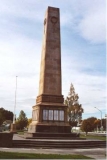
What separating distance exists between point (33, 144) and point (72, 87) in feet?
142

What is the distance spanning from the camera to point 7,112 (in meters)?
98.3

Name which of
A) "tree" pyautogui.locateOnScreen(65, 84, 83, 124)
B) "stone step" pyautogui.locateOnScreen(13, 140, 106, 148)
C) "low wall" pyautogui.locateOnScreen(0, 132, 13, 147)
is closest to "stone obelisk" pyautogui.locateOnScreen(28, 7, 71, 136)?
"stone step" pyautogui.locateOnScreen(13, 140, 106, 148)

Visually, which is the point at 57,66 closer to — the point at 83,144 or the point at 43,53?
the point at 43,53

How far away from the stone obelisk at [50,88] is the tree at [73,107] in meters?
33.7

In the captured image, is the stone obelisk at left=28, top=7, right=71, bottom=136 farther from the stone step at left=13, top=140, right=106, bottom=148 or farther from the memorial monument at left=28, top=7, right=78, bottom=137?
the stone step at left=13, top=140, right=106, bottom=148

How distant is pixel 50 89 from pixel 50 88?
0.10 meters

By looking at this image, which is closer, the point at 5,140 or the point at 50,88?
the point at 5,140

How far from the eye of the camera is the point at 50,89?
24.1 metres

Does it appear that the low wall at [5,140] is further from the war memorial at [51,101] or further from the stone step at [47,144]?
the war memorial at [51,101]

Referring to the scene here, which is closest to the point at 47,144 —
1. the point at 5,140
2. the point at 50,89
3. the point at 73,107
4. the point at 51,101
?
the point at 5,140

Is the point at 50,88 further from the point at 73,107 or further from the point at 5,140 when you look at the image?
the point at 73,107

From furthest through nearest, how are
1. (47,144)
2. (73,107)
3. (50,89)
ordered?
(73,107)
(50,89)
(47,144)

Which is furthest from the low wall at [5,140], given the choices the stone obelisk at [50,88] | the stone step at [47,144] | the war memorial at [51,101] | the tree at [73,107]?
the tree at [73,107]

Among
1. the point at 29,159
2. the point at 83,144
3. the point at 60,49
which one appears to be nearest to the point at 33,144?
the point at 83,144
